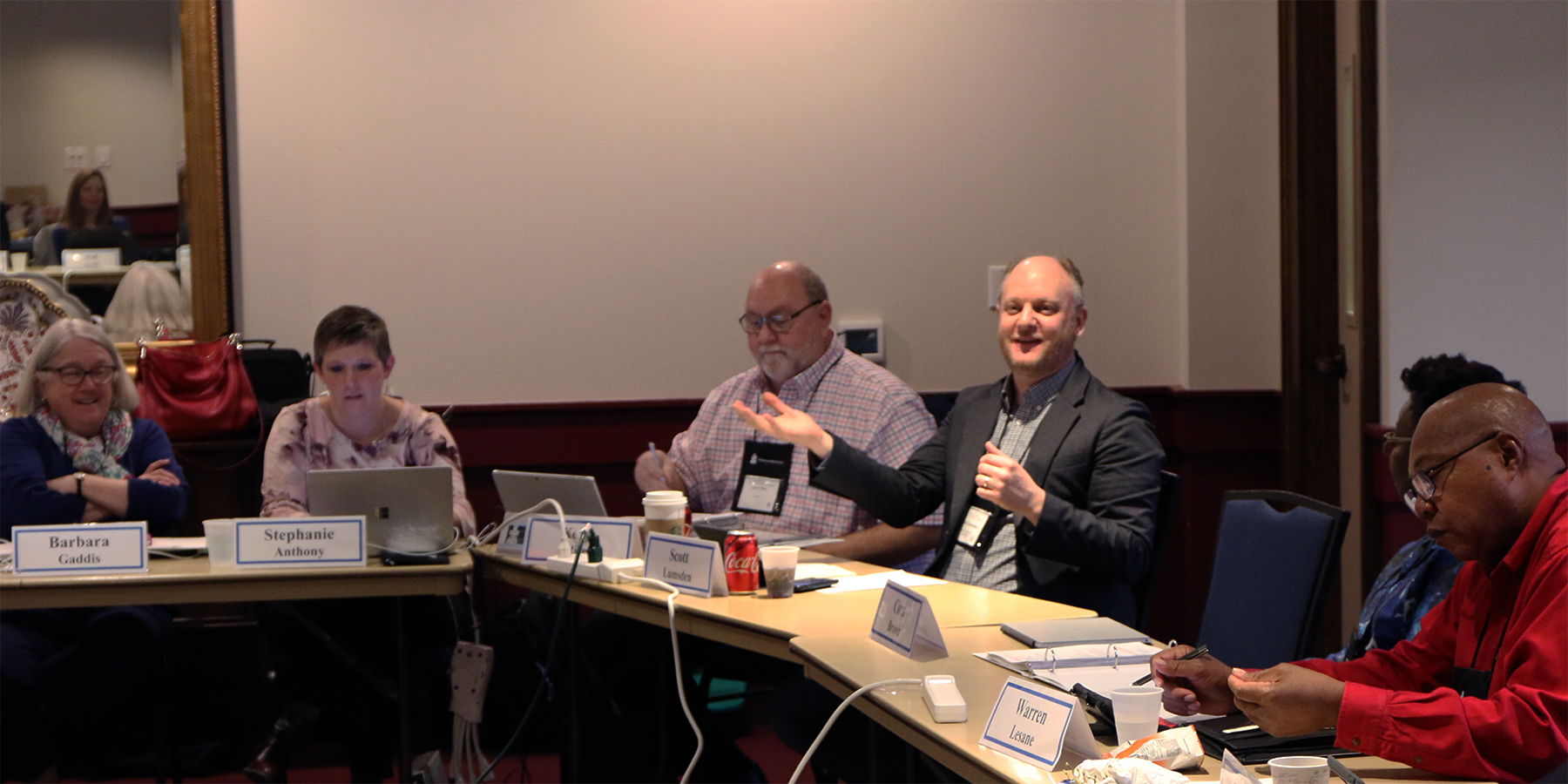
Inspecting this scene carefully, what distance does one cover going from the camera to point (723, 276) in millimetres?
4500

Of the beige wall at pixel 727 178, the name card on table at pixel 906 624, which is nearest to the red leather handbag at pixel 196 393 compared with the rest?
the beige wall at pixel 727 178

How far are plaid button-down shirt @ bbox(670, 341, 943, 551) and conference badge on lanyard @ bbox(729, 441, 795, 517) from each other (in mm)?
68

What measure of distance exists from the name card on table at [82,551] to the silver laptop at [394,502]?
38cm

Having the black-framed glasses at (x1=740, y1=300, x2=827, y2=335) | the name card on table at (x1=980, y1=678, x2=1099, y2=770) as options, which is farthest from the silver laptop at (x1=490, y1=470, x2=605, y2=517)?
the name card on table at (x1=980, y1=678, x2=1099, y2=770)

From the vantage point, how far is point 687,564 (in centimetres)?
277

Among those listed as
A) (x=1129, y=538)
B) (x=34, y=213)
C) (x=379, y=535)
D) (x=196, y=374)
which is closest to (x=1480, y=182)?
(x=1129, y=538)

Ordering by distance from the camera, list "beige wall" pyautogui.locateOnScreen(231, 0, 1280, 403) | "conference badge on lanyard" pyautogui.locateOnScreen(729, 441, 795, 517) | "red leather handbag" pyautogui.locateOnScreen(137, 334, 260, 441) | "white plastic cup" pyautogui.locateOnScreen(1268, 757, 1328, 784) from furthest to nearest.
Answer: "beige wall" pyautogui.locateOnScreen(231, 0, 1280, 403) → "red leather handbag" pyautogui.locateOnScreen(137, 334, 260, 441) → "conference badge on lanyard" pyautogui.locateOnScreen(729, 441, 795, 517) → "white plastic cup" pyautogui.locateOnScreen(1268, 757, 1328, 784)

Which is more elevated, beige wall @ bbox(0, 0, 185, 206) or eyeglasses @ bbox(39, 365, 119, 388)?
beige wall @ bbox(0, 0, 185, 206)

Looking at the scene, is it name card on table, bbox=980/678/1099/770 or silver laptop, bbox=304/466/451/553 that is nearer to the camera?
name card on table, bbox=980/678/1099/770

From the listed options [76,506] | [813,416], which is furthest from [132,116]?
[813,416]

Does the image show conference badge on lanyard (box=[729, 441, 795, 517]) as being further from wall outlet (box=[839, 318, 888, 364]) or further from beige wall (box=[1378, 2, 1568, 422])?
beige wall (box=[1378, 2, 1568, 422])

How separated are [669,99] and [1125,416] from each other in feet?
7.07

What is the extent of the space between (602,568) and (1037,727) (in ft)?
4.74

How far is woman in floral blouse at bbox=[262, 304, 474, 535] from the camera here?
3.49m
